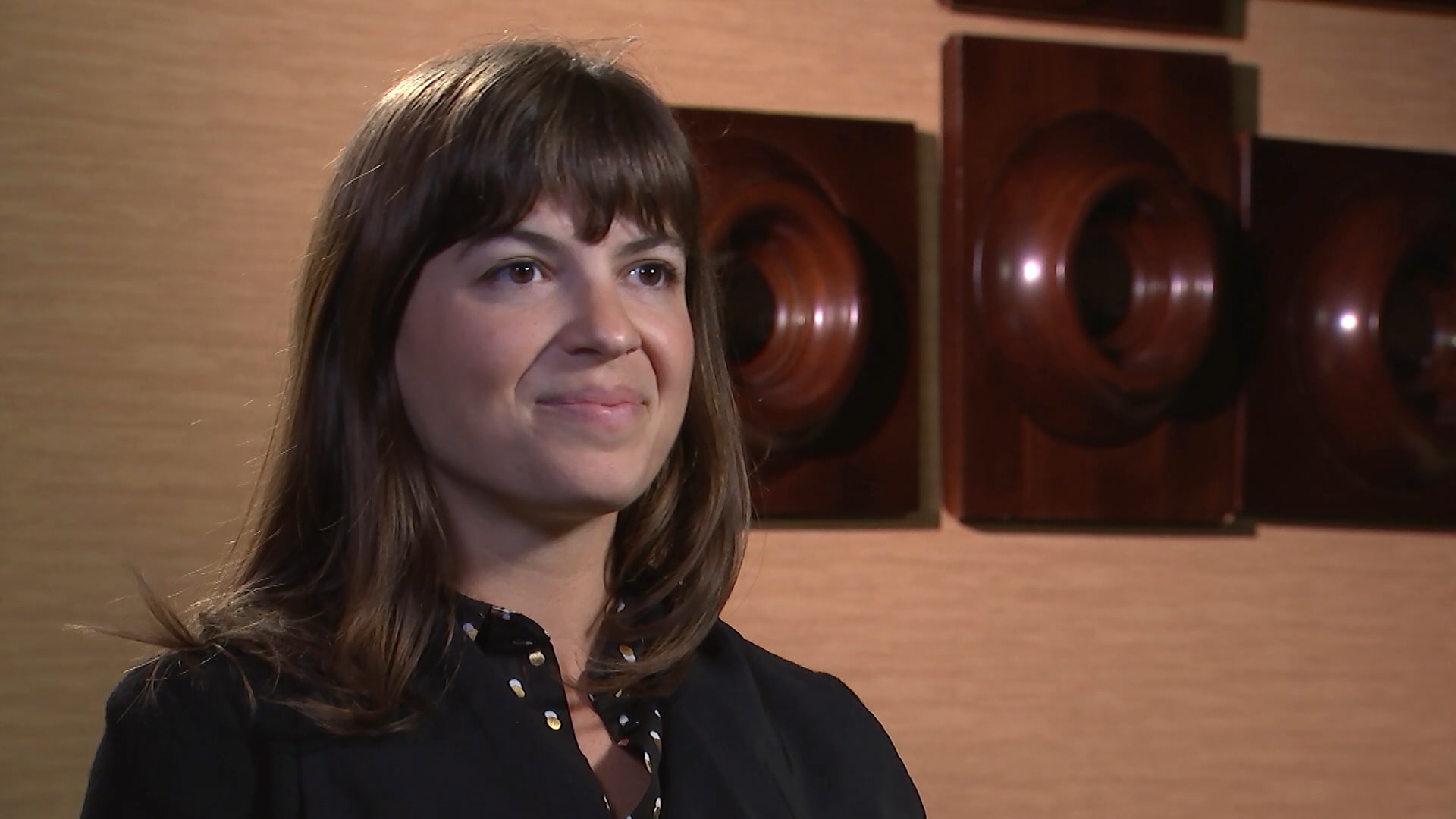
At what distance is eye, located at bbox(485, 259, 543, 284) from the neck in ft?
0.44

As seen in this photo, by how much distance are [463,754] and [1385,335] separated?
1.41 m

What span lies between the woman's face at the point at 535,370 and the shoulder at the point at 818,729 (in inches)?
7.6

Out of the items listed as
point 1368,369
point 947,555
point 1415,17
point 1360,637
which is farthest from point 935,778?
point 1415,17

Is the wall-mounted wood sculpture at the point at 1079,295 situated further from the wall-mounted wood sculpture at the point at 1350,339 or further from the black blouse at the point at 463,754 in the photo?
the black blouse at the point at 463,754

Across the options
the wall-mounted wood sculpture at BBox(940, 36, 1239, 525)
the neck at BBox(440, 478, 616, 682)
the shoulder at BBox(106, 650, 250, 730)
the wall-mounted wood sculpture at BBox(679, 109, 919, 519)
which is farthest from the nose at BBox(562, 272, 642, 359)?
the wall-mounted wood sculpture at BBox(940, 36, 1239, 525)

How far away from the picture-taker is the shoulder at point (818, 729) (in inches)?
37.2

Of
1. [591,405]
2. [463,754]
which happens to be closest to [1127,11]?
[591,405]

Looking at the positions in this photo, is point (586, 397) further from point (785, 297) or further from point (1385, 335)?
point (1385, 335)

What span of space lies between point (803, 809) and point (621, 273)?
35 centimetres

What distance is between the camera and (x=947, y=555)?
1671 millimetres

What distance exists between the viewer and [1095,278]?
1685mm

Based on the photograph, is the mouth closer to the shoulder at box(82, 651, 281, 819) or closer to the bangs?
the bangs

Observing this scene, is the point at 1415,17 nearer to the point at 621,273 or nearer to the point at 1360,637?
the point at 1360,637

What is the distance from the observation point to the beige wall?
4.70 ft
